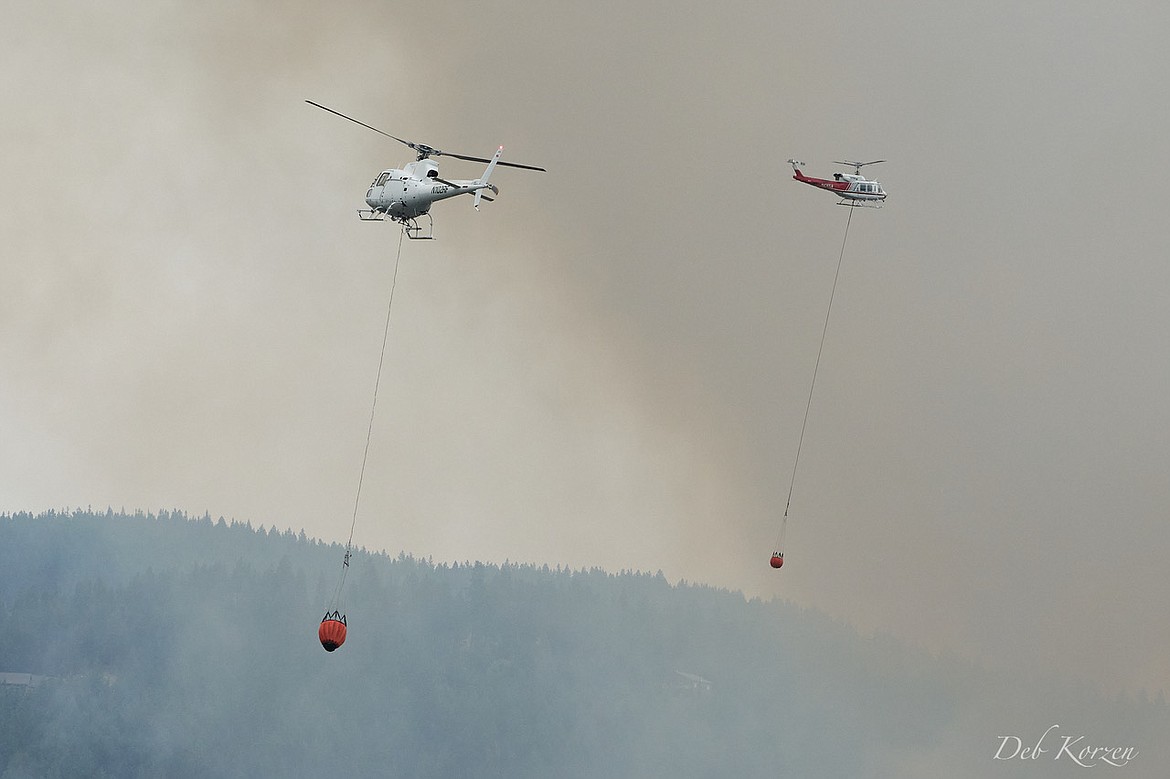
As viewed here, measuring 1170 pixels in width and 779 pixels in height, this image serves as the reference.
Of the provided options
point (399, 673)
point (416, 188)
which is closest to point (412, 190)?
point (416, 188)

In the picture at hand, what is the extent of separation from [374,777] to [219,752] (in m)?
17.4

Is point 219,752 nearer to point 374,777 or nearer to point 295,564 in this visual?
point 374,777

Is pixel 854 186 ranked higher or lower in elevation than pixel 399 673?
higher

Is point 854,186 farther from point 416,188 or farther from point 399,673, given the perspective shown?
point 399,673

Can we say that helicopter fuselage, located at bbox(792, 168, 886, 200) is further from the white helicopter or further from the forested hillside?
the forested hillside

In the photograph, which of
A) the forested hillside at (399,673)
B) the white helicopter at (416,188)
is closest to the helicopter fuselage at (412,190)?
the white helicopter at (416,188)

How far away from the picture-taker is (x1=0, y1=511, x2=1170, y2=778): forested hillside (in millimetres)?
154375

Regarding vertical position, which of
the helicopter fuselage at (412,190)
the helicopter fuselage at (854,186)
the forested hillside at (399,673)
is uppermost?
the helicopter fuselage at (854,186)

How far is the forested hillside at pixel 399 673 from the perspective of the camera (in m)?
154

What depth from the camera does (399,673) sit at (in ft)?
578

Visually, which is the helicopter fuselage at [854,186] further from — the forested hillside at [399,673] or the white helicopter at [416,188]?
the forested hillside at [399,673]

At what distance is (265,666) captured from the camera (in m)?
172

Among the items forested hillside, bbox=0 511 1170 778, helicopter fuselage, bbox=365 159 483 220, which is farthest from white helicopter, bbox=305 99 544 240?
forested hillside, bbox=0 511 1170 778

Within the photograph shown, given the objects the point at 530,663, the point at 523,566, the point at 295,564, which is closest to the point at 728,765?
the point at 530,663
